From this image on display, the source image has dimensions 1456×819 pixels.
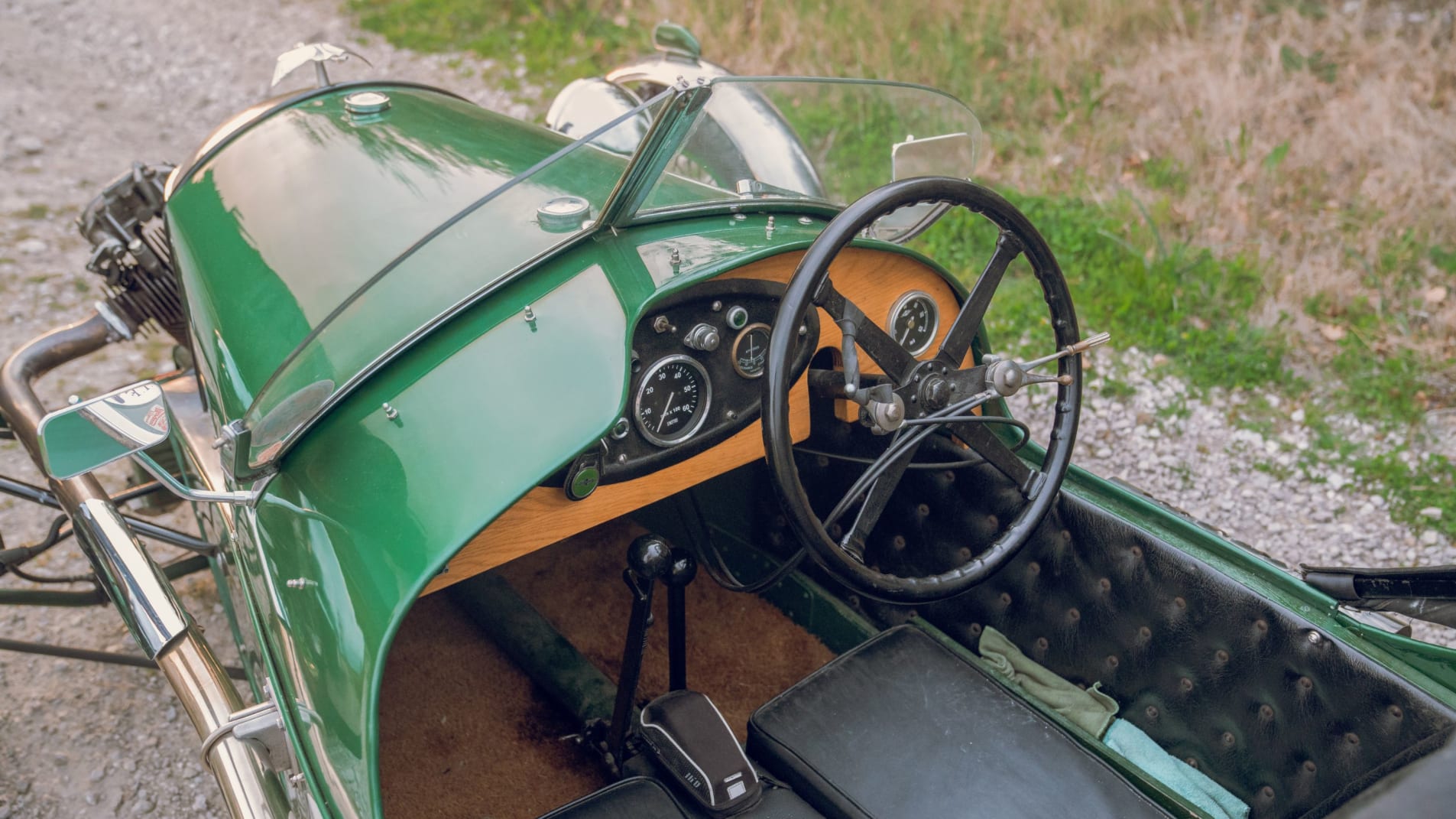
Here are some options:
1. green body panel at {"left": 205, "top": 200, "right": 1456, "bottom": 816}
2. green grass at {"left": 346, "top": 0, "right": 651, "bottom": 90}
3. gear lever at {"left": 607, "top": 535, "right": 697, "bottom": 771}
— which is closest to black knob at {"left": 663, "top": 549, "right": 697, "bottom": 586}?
gear lever at {"left": 607, "top": 535, "right": 697, "bottom": 771}

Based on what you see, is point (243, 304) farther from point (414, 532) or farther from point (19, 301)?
point (19, 301)

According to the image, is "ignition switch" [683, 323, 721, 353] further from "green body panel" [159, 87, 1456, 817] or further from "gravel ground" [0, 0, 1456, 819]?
"gravel ground" [0, 0, 1456, 819]

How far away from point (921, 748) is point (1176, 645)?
0.57 metres

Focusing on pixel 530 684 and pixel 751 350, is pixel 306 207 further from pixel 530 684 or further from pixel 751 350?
pixel 530 684

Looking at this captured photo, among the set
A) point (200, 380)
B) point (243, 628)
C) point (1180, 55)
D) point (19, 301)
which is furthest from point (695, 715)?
point (1180, 55)

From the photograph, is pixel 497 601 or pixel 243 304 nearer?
pixel 243 304

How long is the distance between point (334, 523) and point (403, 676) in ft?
4.16

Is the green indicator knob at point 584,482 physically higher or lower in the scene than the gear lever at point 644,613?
higher

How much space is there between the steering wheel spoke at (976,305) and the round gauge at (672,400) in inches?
18.5

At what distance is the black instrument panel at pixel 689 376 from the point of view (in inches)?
73.2

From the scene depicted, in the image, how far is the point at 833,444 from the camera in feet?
8.50

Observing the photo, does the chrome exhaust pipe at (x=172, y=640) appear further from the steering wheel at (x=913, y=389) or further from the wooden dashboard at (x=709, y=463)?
the steering wheel at (x=913, y=389)

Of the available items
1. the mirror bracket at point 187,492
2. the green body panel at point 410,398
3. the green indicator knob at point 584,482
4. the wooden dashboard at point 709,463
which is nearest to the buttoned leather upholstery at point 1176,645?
the green body panel at point 410,398

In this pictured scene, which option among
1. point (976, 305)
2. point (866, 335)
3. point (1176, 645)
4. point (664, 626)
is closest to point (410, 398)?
point (866, 335)
